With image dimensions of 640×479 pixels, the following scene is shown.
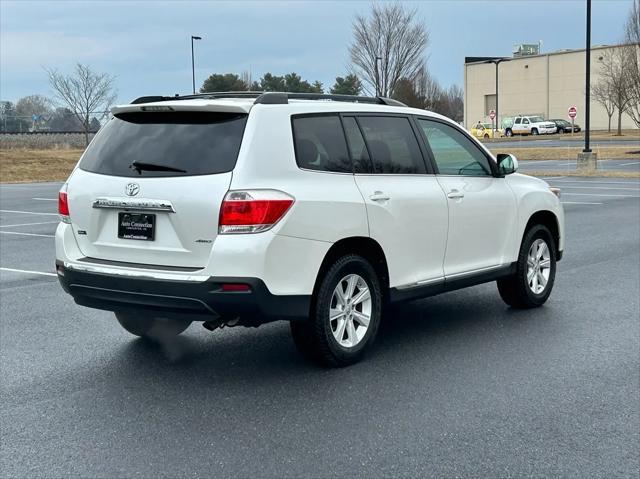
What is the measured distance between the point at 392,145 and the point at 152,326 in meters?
2.42

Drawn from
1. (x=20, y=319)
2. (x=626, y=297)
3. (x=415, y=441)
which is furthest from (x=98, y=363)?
(x=626, y=297)

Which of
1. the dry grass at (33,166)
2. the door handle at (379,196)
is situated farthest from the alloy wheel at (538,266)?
the dry grass at (33,166)

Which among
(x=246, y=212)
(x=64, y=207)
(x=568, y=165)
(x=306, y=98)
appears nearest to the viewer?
(x=246, y=212)

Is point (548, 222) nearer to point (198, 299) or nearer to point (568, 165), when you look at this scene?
point (198, 299)

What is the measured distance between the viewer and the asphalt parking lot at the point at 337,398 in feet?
13.9

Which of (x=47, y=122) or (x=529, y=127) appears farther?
(x=529, y=127)

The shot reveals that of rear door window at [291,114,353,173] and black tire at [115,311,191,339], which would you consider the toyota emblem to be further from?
black tire at [115,311,191,339]

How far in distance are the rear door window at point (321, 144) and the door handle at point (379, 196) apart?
24 centimetres

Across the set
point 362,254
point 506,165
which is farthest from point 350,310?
point 506,165

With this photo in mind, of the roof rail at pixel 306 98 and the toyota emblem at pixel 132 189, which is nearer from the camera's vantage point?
the toyota emblem at pixel 132 189

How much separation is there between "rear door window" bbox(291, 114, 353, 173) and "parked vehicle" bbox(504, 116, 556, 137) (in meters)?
70.8

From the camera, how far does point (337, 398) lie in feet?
17.1

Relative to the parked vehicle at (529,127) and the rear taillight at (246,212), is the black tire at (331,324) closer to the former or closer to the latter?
the rear taillight at (246,212)

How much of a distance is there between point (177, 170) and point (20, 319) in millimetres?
3098
